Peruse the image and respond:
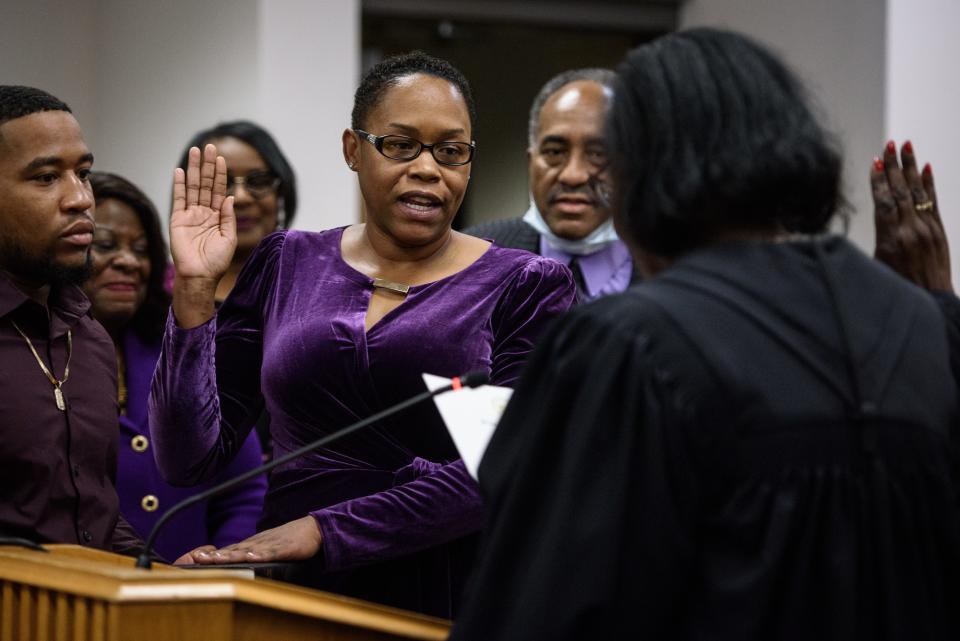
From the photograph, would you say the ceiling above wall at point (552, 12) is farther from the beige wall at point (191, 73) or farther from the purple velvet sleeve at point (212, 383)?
the purple velvet sleeve at point (212, 383)

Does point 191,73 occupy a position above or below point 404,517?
above

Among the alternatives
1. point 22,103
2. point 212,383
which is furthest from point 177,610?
point 22,103

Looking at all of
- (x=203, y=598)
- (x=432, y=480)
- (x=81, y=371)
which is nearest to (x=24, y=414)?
(x=81, y=371)

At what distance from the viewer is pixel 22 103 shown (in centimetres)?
243

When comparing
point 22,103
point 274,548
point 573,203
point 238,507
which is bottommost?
point 238,507

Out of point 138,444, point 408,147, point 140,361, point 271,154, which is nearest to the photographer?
point 408,147

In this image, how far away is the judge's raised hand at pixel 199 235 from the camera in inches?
84.1

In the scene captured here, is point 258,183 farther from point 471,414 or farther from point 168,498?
point 471,414

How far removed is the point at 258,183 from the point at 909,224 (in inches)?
90.4

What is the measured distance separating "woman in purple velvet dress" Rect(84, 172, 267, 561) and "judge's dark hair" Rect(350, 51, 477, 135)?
0.90 metres

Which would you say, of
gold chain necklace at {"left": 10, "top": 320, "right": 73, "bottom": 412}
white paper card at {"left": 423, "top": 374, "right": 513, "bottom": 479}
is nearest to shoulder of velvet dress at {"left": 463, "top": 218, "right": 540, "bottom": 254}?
gold chain necklace at {"left": 10, "top": 320, "right": 73, "bottom": 412}

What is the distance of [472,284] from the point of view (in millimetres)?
2234

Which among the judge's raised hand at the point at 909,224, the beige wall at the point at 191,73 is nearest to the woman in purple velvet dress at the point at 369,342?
the judge's raised hand at the point at 909,224

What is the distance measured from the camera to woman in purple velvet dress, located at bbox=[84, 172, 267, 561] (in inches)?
118
